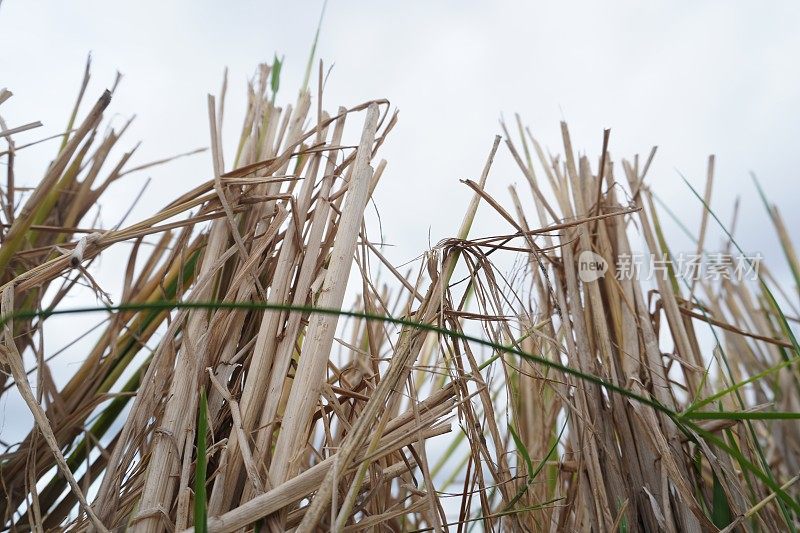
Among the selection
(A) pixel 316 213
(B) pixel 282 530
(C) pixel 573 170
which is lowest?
(B) pixel 282 530

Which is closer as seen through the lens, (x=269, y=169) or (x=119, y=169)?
(x=269, y=169)

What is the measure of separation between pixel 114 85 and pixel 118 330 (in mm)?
336

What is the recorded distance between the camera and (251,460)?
0.46 metres

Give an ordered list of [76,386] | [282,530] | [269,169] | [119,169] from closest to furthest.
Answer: [282,530] → [269,169] → [76,386] → [119,169]

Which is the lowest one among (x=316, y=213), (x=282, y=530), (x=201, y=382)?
(x=282, y=530)

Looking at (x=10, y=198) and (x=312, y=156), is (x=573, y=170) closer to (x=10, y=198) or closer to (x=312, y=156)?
(x=312, y=156)

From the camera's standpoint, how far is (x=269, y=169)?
663 millimetres

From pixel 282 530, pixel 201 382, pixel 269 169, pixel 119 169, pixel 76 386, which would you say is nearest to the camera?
pixel 282 530

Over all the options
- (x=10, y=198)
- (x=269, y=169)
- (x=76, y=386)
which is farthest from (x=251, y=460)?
(x=10, y=198)

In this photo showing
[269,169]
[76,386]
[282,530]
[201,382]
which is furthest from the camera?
[76,386]

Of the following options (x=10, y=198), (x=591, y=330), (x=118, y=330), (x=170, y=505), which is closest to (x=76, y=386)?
(x=118, y=330)

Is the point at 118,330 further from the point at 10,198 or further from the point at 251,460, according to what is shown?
the point at 251,460

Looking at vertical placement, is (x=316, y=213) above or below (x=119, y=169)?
below

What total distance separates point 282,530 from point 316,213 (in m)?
0.29
